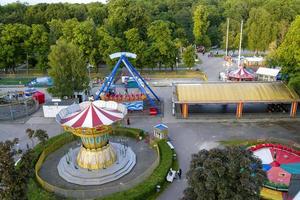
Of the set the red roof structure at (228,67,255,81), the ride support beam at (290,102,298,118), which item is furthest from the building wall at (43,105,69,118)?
the ride support beam at (290,102,298,118)

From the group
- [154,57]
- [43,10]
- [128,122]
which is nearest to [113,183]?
[128,122]

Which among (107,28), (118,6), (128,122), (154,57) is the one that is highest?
(118,6)

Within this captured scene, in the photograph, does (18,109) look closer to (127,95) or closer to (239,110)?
(127,95)

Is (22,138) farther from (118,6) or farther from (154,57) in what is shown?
(118,6)

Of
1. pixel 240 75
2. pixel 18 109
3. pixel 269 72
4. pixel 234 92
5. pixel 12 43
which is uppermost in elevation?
pixel 12 43

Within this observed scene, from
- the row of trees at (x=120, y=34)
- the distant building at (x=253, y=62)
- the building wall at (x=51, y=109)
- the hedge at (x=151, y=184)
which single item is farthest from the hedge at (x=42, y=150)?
the distant building at (x=253, y=62)

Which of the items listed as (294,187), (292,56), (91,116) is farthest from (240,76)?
(91,116)
